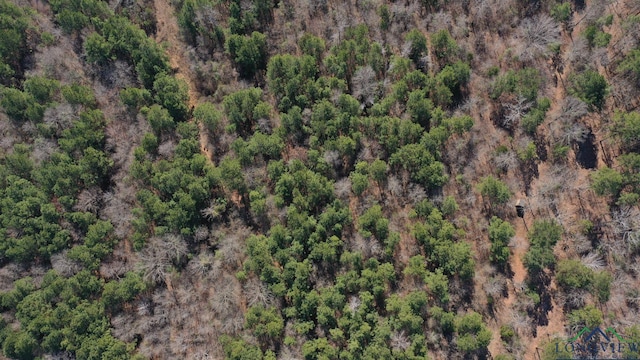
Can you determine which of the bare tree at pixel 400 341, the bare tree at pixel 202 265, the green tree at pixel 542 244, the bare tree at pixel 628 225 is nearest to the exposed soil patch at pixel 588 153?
the bare tree at pixel 628 225

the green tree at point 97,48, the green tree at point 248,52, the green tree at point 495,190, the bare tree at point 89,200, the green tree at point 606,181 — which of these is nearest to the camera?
the green tree at point 606,181

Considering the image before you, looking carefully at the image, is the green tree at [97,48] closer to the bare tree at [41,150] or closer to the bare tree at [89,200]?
the bare tree at [41,150]

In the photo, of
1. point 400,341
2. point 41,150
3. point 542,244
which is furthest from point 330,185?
point 41,150

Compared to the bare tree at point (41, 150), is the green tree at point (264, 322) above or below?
below

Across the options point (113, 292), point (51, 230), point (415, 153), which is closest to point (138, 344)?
point (113, 292)

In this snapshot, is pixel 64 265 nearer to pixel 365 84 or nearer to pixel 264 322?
pixel 264 322

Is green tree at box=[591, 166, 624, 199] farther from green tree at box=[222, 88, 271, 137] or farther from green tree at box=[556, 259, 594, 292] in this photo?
green tree at box=[222, 88, 271, 137]
